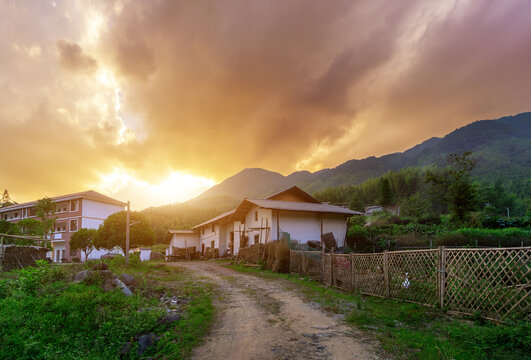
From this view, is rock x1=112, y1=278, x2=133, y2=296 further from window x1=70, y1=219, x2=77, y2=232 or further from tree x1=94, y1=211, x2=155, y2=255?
window x1=70, y1=219, x2=77, y2=232

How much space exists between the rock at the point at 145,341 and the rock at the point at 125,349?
192 mm

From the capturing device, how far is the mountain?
309 feet

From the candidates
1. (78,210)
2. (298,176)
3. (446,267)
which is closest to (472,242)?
(446,267)

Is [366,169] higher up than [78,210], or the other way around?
[366,169]

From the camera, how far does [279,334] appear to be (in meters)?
6.82

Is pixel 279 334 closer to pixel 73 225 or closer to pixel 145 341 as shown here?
pixel 145 341

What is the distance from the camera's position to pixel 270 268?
819 inches

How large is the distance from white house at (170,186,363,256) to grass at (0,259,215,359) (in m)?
16.6

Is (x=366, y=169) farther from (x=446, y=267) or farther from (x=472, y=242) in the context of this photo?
(x=446, y=267)

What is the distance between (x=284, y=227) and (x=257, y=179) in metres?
152

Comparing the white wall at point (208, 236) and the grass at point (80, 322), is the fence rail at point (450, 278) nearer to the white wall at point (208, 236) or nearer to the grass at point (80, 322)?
the grass at point (80, 322)

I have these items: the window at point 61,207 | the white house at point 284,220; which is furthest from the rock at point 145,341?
the window at point 61,207

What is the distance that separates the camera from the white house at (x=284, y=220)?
86.2ft

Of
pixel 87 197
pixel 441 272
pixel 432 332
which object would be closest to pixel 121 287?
pixel 432 332
